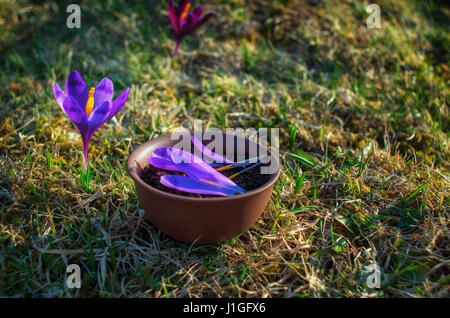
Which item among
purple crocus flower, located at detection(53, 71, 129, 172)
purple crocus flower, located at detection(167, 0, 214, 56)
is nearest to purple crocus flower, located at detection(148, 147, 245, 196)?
purple crocus flower, located at detection(53, 71, 129, 172)

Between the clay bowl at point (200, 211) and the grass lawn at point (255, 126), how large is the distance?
13 cm

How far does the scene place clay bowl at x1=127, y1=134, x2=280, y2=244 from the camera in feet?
3.69

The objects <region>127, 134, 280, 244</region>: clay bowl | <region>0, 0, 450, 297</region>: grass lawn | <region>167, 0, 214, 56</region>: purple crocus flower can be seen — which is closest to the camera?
<region>127, 134, 280, 244</region>: clay bowl

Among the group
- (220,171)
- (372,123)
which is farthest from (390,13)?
(220,171)

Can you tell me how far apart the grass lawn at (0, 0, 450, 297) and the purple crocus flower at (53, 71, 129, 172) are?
0.30 meters

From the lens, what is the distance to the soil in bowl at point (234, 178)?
127cm

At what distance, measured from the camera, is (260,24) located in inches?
112

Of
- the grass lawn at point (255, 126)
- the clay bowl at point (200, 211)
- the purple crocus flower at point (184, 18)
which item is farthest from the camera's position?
the purple crocus flower at point (184, 18)

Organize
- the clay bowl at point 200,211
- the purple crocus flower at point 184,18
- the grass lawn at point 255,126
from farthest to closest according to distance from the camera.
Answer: the purple crocus flower at point 184,18 → the grass lawn at point 255,126 → the clay bowl at point 200,211

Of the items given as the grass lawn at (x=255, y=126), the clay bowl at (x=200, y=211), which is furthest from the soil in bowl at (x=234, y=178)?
the grass lawn at (x=255, y=126)

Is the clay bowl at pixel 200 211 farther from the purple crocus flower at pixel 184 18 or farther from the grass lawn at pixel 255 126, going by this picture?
the purple crocus flower at pixel 184 18

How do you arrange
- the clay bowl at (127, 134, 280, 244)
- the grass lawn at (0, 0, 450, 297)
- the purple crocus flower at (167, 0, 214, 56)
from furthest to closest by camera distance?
the purple crocus flower at (167, 0, 214, 56), the grass lawn at (0, 0, 450, 297), the clay bowl at (127, 134, 280, 244)

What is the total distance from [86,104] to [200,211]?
613 millimetres

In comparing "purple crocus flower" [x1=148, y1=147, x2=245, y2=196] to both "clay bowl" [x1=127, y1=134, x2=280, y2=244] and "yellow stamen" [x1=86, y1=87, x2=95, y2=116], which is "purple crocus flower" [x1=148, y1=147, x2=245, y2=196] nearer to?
"clay bowl" [x1=127, y1=134, x2=280, y2=244]
